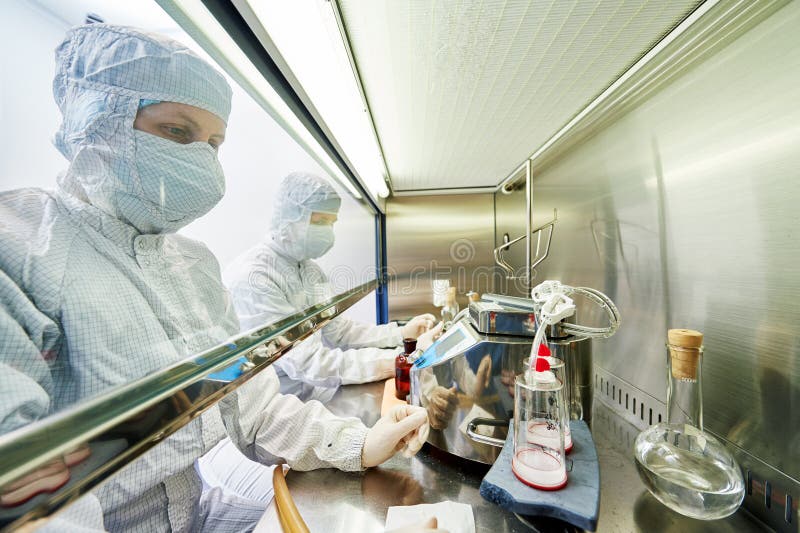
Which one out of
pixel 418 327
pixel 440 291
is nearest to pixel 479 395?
pixel 418 327

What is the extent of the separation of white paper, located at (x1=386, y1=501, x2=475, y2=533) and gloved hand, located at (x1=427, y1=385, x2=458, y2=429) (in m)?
0.17

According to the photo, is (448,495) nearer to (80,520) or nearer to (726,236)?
(80,520)

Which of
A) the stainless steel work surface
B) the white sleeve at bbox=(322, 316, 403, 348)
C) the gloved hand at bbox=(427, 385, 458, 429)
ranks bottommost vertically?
the stainless steel work surface

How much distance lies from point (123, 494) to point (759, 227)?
125 cm

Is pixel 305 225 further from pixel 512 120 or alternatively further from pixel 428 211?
pixel 428 211

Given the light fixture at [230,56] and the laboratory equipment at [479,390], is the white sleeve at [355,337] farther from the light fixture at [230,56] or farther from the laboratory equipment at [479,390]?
the light fixture at [230,56]

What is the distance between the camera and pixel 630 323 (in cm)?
88

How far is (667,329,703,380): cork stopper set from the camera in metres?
0.51

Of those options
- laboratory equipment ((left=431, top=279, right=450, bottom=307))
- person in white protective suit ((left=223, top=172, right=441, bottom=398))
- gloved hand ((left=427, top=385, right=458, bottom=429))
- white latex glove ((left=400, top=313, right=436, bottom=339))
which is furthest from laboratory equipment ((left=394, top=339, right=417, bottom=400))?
laboratory equipment ((left=431, top=279, right=450, bottom=307))

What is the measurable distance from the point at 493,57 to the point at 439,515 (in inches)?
40.0

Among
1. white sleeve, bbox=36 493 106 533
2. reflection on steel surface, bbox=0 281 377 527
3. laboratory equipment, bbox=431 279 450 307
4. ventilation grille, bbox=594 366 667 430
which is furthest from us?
laboratory equipment, bbox=431 279 450 307

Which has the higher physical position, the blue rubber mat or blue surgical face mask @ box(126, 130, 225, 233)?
blue surgical face mask @ box(126, 130, 225, 233)

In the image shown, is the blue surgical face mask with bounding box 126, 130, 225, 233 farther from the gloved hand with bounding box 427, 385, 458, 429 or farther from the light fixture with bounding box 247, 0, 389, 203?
the gloved hand with bounding box 427, 385, 458, 429

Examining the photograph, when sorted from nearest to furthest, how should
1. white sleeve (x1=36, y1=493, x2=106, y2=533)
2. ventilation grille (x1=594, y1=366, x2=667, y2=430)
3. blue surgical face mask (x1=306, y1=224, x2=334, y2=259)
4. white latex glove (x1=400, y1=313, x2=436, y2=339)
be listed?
1. white sleeve (x1=36, y1=493, x2=106, y2=533)
2. ventilation grille (x1=594, y1=366, x2=667, y2=430)
3. blue surgical face mask (x1=306, y1=224, x2=334, y2=259)
4. white latex glove (x1=400, y1=313, x2=436, y2=339)
